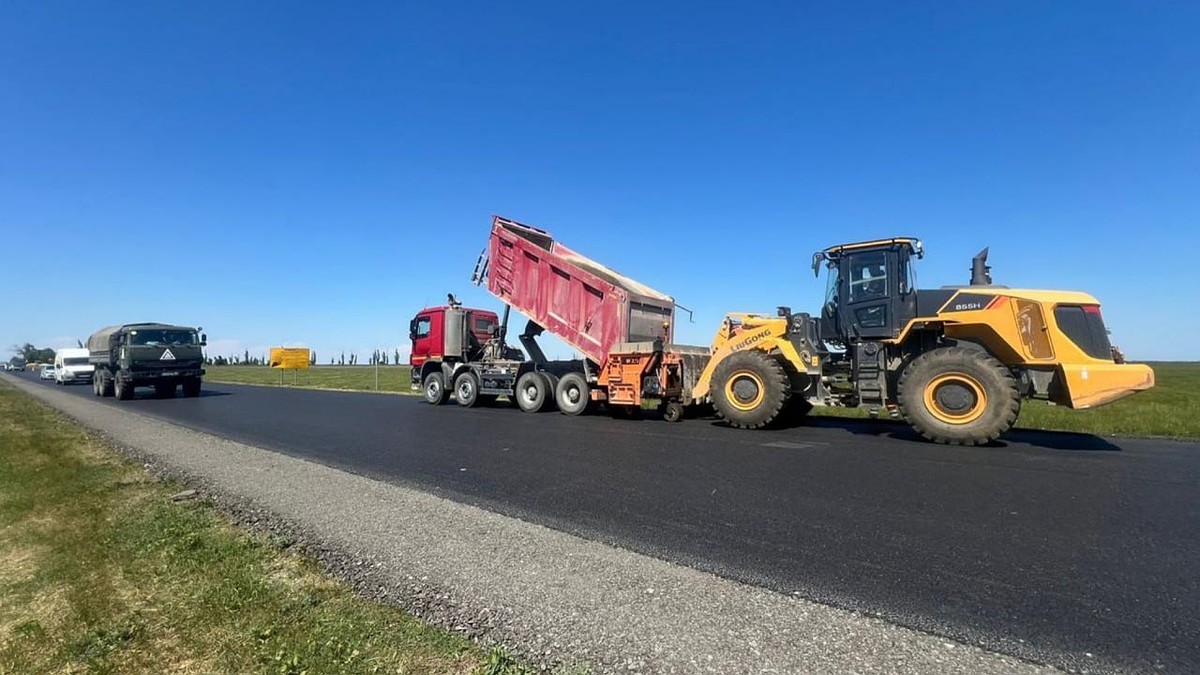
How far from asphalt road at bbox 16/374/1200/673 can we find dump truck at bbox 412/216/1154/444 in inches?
31.4

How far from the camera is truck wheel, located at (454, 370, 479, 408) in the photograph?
1669 cm

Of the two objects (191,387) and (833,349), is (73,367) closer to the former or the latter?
(191,387)

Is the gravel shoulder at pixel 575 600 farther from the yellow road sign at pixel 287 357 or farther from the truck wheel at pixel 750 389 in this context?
the yellow road sign at pixel 287 357

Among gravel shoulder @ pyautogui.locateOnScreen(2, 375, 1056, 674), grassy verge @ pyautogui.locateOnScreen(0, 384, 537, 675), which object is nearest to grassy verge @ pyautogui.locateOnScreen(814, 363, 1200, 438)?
gravel shoulder @ pyautogui.locateOnScreen(2, 375, 1056, 674)

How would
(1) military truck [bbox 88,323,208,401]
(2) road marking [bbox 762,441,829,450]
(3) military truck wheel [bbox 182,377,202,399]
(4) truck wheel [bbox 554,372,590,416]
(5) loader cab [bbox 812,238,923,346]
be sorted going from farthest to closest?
1. (3) military truck wheel [bbox 182,377,202,399]
2. (1) military truck [bbox 88,323,208,401]
3. (4) truck wheel [bbox 554,372,590,416]
4. (5) loader cab [bbox 812,238,923,346]
5. (2) road marking [bbox 762,441,829,450]

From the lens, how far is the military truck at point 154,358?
20688 millimetres

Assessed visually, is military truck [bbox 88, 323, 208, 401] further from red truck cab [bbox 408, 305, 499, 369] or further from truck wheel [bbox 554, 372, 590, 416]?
truck wheel [bbox 554, 372, 590, 416]

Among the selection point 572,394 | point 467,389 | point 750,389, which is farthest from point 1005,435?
point 467,389

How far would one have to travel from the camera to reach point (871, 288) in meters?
10.5

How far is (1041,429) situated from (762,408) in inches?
197

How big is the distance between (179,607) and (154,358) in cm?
2200

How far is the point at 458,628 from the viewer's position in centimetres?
308

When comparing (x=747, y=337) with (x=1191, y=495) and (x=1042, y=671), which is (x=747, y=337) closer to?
(x=1191, y=495)

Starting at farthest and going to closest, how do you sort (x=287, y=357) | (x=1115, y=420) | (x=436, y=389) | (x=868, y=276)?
(x=287, y=357), (x=436, y=389), (x=1115, y=420), (x=868, y=276)
